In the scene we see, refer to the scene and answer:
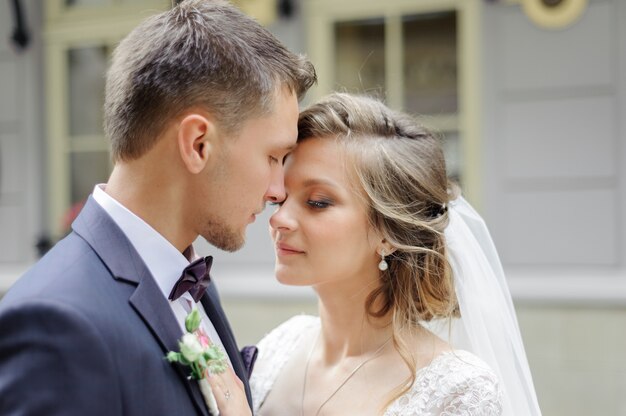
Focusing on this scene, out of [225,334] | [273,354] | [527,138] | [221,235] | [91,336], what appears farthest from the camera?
[527,138]

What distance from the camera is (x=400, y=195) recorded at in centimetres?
243

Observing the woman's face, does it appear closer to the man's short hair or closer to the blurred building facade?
the man's short hair

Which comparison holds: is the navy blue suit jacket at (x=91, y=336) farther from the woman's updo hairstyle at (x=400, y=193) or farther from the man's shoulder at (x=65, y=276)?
the woman's updo hairstyle at (x=400, y=193)

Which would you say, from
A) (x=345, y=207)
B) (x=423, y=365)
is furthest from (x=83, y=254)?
(x=423, y=365)

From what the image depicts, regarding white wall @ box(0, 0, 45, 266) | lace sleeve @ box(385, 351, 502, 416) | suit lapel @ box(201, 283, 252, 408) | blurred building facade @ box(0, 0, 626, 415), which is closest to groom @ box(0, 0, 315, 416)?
suit lapel @ box(201, 283, 252, 408)

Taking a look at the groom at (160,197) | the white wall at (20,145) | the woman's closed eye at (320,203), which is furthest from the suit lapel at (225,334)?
the white wall at (20,145)

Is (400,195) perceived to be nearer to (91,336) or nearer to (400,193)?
(400,193)

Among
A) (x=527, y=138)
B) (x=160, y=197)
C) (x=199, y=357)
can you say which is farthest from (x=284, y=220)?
(x=527, y=138)

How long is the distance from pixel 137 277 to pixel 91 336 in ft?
0.79

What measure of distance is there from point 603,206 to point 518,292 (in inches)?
31.8

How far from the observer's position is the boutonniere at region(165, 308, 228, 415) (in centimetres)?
166

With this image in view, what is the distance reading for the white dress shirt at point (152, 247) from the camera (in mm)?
1790

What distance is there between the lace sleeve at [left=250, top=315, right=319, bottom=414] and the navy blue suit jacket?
907mm

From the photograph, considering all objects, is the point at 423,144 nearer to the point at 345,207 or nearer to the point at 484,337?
the point at 345,207
